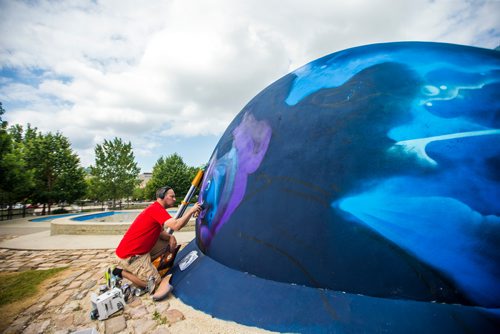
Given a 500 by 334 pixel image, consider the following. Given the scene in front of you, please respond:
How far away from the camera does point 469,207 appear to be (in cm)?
221

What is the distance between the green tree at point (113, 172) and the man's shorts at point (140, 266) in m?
30.7

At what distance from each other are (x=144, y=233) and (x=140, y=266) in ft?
1.83

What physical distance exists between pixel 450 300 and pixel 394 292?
0.50 metres

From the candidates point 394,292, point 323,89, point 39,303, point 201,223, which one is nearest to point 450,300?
point 394,292

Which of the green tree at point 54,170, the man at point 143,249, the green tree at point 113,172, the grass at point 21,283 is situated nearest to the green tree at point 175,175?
the green tree at point 113,172

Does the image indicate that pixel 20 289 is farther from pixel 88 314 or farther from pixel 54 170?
pixel 54 170

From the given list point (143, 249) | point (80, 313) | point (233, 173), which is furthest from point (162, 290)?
point (233, 173)

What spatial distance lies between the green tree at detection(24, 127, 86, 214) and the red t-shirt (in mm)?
28186

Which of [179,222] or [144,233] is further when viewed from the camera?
[144,233]

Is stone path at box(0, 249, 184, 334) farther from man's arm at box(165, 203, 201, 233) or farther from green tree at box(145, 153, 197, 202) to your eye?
green tree at box(145, 153, 197, 202)

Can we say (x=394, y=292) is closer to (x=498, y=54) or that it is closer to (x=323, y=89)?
(x=323, y=89)

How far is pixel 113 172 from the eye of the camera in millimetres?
30344

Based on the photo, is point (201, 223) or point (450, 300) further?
point (201, 223)

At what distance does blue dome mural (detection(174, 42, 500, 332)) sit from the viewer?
7.26 feet
